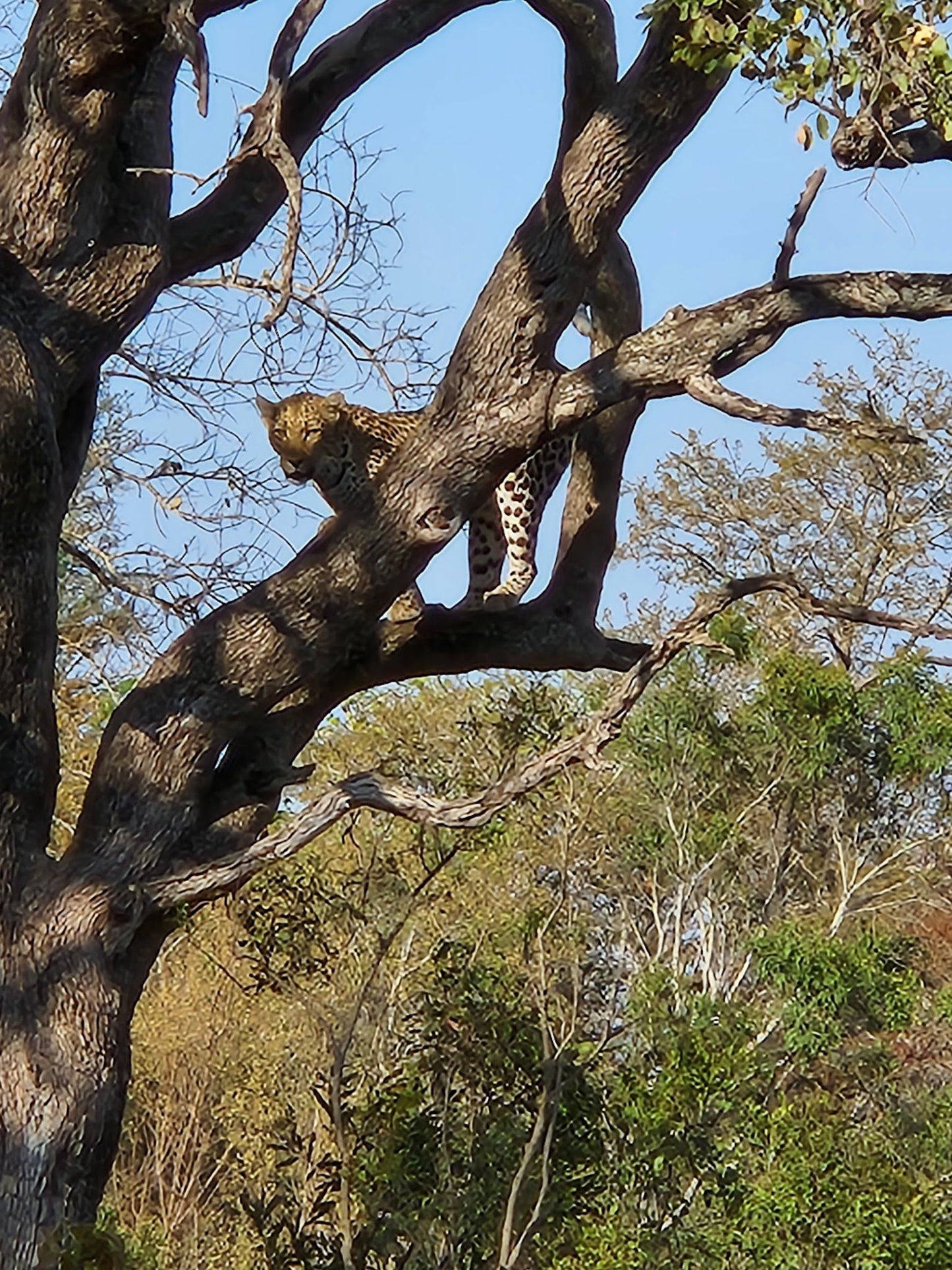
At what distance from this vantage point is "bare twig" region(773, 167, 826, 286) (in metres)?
5.38

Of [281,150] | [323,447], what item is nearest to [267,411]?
[323,447]

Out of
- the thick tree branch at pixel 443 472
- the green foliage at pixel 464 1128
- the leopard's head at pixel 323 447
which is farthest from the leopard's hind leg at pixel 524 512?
the thick tree branch at pixel 443 472

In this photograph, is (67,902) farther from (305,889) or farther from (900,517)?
(900,517)

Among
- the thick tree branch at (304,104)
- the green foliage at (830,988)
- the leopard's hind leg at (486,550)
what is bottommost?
the green foliage at (830,988)

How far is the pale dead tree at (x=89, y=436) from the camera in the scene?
201 inches

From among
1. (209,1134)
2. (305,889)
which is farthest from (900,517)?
(305,889)

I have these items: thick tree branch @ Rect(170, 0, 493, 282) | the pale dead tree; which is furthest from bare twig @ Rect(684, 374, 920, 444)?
thick tree branch @ Rect(170, 0, 493, 282)

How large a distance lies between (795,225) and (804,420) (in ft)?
2.39

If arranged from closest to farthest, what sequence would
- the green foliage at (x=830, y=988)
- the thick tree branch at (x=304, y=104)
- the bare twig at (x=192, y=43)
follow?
the bare twig at (x=192, y=43)
the thick tree branch at (x=304, y=104)
the green foliage at (x=830, y=988)

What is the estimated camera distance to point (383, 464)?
23.1ft

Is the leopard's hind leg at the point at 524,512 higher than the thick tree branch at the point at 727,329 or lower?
higher

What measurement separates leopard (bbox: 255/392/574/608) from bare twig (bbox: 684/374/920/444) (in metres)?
1.96

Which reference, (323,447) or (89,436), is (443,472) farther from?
(323,447)

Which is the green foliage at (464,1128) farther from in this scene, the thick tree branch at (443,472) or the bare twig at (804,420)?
the bare twig at (804,420)
